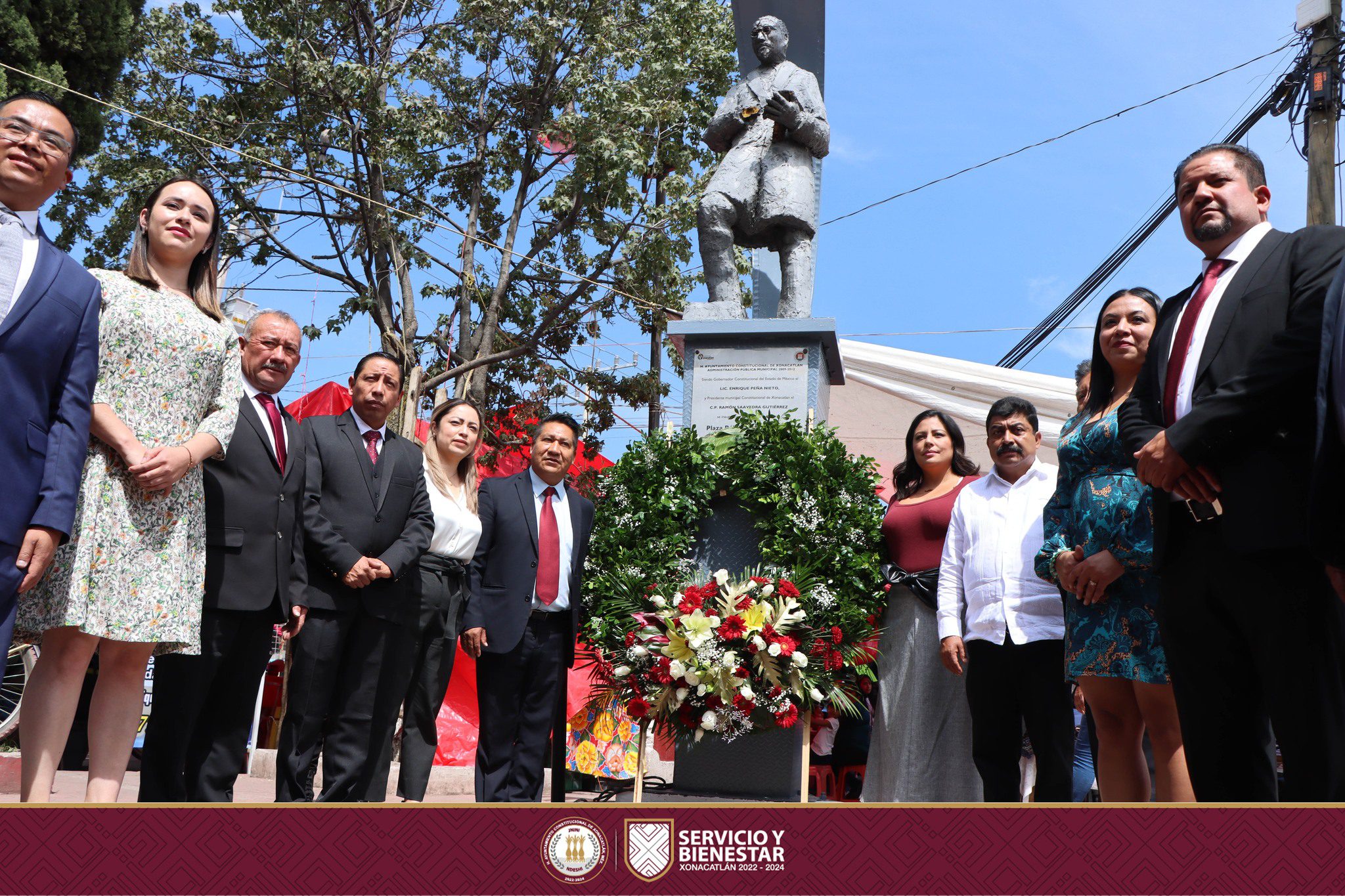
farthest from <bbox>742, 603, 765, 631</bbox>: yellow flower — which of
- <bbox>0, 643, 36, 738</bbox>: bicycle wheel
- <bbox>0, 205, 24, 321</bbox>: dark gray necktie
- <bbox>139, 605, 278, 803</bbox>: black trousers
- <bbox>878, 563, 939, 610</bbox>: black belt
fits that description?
<bbox>0, 643, 36, 738</bbox>: bicycle wheel

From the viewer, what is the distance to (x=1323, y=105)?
966 centimetres

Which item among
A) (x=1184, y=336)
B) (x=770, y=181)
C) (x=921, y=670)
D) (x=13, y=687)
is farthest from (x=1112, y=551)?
(x=13, y=687)

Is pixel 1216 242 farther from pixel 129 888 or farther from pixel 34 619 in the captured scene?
pixel 34 619

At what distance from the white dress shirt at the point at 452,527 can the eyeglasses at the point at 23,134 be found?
2219 millimetres

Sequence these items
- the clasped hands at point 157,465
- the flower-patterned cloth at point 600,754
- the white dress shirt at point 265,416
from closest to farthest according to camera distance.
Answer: the clasped hands at point 157,465 → the white dress shirt at point 265,416 → the flower-patterned cloth at point 600,754

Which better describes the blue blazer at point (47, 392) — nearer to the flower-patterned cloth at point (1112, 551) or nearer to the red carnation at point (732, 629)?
the red carnation at point (732, 629)

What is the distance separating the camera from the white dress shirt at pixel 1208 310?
8.80 feet

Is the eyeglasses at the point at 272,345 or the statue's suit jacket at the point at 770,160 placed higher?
the statue's suit jacket at the point at 770,160

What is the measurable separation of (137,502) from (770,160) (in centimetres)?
427

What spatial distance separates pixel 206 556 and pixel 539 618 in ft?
5.62

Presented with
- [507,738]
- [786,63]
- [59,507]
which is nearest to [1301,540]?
[59,507]

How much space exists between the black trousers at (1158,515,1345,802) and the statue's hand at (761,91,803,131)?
13.4 ft

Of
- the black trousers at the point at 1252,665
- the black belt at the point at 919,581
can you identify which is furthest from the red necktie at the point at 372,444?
the black trousers at the point at 1252,665

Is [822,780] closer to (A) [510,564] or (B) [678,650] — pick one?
(B) [678,650]
